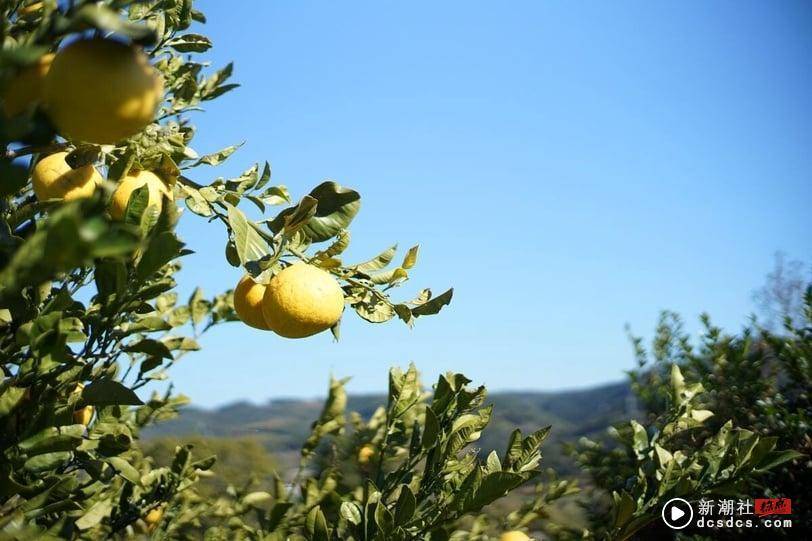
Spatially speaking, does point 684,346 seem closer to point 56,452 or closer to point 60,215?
point 56,452

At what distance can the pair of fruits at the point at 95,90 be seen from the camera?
0.68 m

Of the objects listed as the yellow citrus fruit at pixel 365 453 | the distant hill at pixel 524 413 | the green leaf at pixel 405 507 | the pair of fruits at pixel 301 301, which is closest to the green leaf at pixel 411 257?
the pair of fruits at pixel 301 301

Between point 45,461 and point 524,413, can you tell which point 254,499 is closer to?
point 45,461

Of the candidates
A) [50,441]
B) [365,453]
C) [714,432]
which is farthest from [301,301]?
[714,432]

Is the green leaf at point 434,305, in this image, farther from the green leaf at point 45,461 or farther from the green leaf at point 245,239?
the green leaf at point 45,461

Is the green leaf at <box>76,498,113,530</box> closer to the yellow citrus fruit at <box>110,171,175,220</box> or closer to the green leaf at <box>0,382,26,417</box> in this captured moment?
the green leaf at <box>0,382,26,417</box>

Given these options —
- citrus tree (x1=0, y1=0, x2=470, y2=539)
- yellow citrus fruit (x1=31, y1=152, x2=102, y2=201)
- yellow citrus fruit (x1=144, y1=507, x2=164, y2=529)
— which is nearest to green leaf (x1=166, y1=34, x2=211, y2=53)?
citrus tree (x1=0, y1=0, x2=470, y2=539)

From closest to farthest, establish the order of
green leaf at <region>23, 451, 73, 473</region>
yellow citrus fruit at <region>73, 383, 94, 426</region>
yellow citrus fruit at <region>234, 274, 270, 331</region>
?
1. green leaf at <region>23, 451, 73, 473</region>
2. yellow citrus fruit at <region>234, 274, 270, 331</region>
3. yellow citrus fruit at <region>73, 383, 94, 426</region>

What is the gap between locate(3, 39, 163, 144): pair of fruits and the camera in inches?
26.7

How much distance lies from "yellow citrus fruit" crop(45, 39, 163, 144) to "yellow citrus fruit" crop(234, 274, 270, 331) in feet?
1.60

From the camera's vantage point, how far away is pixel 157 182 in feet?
3.43

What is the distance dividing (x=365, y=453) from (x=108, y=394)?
3.80ft

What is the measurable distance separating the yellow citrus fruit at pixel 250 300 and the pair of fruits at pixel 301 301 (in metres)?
0.05

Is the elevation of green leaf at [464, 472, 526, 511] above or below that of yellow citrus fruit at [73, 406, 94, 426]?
below
